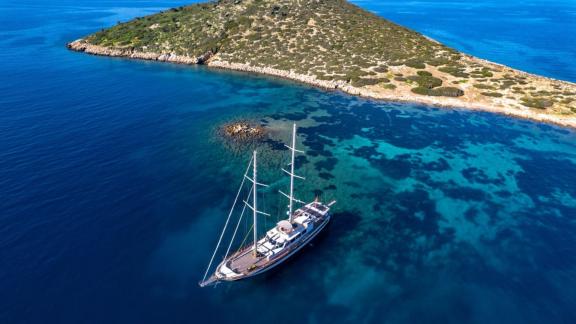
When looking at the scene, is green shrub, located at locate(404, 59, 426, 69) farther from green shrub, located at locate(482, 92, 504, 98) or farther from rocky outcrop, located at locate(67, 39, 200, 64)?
rocky outcrop, located at locate(67, 39, 200, 64)

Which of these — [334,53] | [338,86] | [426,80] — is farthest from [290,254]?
[334,53]

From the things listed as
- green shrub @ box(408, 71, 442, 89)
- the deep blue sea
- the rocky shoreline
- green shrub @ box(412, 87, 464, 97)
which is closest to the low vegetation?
green shrub @ box(408, 71, 442, 89)

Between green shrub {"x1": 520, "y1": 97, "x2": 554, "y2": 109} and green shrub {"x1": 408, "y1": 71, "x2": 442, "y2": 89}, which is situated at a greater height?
green shrub {"x1": 408, "y1": 71, "x2": 442, "y2": 89}

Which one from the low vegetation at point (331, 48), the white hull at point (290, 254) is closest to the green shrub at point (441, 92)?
the low vegetation at point (331, 48)

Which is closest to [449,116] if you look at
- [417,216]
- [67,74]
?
[417,216]

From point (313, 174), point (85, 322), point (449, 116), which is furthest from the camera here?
point (449, 116)

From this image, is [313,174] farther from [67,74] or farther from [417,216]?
[67,74]
